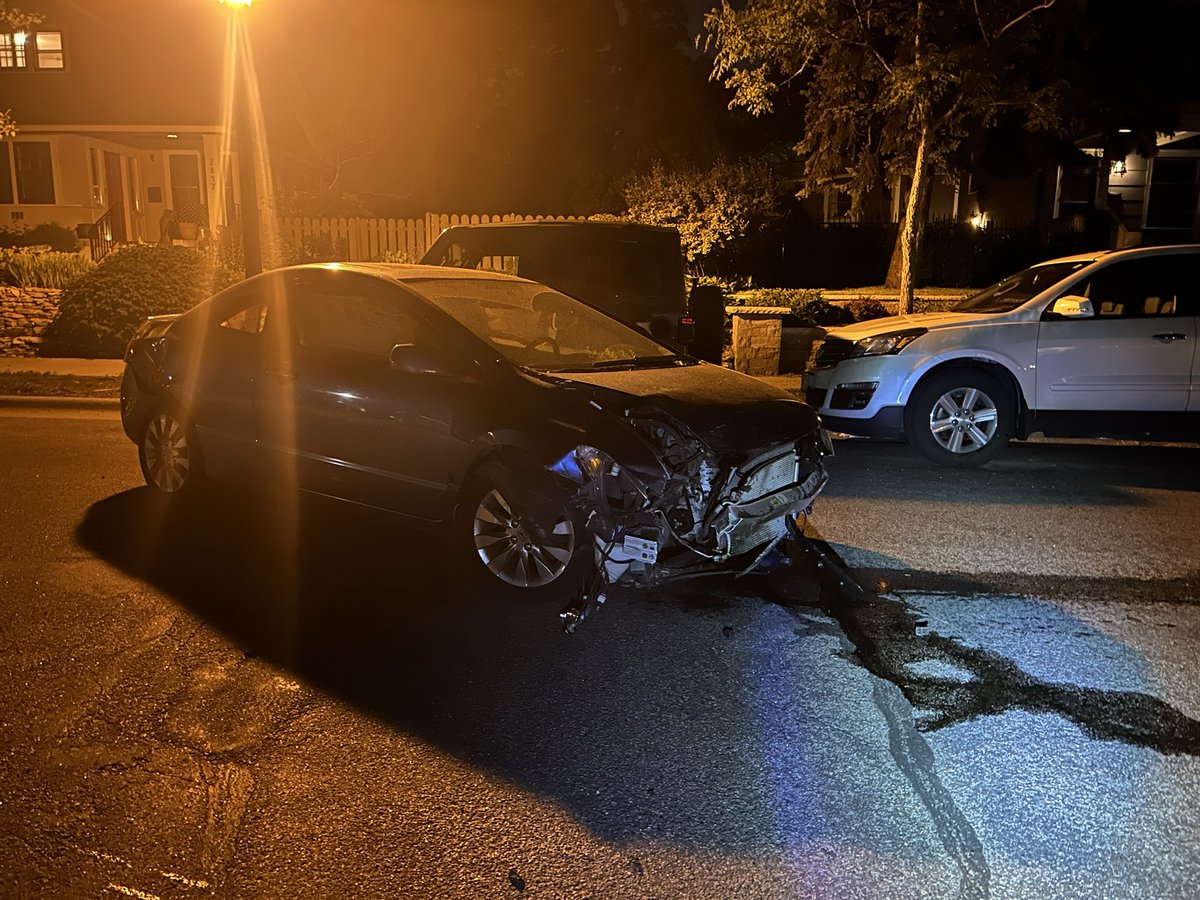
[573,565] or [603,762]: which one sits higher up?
[573,565]

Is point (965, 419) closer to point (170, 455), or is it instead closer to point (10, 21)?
point (170, 455)

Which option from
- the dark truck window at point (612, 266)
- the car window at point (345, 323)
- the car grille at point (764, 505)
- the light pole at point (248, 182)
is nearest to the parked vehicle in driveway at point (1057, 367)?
the dark truck window at point (612, 266)

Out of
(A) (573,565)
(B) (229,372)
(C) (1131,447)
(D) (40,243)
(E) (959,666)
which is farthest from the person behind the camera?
(D) (40,243)

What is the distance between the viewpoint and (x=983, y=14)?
13.5 m

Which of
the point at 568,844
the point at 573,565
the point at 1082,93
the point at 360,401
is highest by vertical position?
the point at 1082,93

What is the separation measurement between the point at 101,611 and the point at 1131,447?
28.3 ft

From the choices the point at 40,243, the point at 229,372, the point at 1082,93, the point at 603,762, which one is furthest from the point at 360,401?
the point at 40,243

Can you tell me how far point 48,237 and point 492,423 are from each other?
23.0 m

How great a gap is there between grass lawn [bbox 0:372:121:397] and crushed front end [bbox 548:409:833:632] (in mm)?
8348

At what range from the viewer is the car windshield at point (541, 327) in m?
5.63

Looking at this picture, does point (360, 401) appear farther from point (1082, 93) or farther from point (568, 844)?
point (1082, 93)

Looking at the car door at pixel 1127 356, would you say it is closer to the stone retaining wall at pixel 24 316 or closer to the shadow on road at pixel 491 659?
the shadow on road at pixel 491 659

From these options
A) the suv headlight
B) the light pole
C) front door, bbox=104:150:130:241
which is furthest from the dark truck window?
front door, bbox=104:150:130:241

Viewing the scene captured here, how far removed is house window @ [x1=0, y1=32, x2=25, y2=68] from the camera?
86.9 feet
